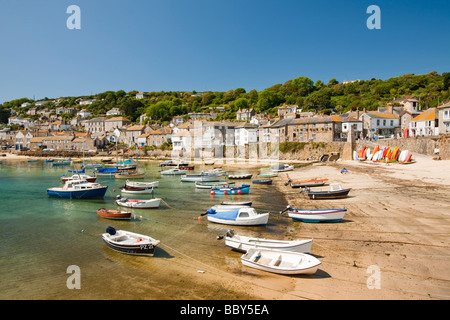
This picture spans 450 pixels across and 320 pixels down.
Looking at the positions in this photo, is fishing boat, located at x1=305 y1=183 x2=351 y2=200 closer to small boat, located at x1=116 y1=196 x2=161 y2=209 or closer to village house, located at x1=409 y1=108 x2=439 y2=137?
small boat, located at x1=116 y1=196 x2=161 y2=209

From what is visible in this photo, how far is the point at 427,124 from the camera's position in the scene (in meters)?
50.1

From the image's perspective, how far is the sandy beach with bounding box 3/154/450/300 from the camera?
1001 cm

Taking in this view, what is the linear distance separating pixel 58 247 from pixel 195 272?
29.8 ft

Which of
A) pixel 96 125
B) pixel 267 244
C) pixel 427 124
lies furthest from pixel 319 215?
Result: pixel 96 125

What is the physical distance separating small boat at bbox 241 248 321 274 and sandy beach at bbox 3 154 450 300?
1.12ft

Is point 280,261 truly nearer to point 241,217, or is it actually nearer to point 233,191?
point 241,217

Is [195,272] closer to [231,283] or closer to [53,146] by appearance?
[231,283]

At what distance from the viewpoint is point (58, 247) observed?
1606 cm

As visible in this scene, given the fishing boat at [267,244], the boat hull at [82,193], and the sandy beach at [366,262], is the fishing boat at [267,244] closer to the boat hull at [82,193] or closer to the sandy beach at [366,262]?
the sandy beach at [366,262]

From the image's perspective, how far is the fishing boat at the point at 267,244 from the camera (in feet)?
42.5

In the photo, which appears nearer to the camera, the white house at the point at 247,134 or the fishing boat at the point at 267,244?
the fishing boat at the point at 267,244

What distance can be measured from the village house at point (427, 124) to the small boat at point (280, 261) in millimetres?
46993

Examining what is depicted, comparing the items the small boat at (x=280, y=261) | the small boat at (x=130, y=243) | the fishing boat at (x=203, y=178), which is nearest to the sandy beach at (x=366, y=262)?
the small boat at (x=280, y=261)
